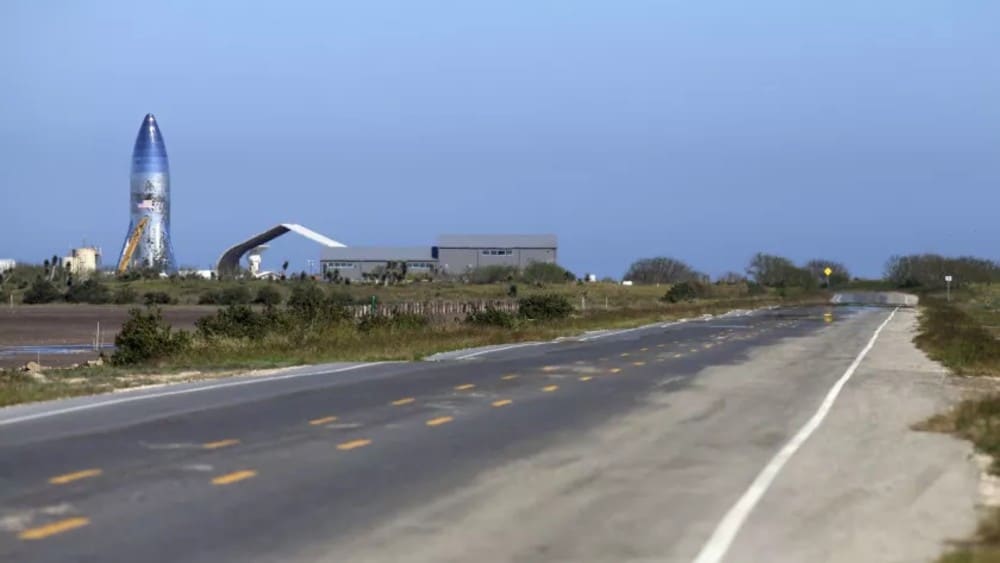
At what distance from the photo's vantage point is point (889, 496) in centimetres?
1212

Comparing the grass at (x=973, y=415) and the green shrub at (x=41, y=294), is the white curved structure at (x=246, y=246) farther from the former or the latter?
the grass at (x=973, y=415)

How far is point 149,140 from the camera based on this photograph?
112 m

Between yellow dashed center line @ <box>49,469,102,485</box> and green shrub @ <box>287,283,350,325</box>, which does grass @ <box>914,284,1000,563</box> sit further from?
green shrub @ <box>287,283,350,325</box>

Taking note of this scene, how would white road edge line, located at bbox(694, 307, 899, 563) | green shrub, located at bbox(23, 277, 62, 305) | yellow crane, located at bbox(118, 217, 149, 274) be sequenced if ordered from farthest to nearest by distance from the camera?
yellow crane, located at bbox(118, 217, 149, 274), green shrub, located at bbox(23, 277, 62, 305), white road edge line, located at bbox(694, 307, 899, 563)

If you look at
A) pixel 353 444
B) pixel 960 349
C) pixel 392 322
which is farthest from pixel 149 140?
pixel 353 444

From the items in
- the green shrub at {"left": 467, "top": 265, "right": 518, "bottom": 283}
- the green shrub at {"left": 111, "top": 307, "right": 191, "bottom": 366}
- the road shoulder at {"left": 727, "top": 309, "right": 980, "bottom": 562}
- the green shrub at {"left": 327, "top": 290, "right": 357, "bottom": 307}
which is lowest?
the road shoulder at {"left": 727, "top": 309, "right": 980, "bottom": 562}

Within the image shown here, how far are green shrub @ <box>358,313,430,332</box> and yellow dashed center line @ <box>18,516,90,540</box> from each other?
102ft

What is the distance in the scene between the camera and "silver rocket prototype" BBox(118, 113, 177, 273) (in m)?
112

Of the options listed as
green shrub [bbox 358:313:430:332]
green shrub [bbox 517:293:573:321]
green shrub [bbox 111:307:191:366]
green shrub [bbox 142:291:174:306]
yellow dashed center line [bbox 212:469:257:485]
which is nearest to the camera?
yellow dashed center line [bbox 212:469:257:485]

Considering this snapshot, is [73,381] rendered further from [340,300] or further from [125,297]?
[125,297]

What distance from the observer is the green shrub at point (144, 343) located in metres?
31.1

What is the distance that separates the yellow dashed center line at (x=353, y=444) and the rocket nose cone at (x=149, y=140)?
10138 centimetres

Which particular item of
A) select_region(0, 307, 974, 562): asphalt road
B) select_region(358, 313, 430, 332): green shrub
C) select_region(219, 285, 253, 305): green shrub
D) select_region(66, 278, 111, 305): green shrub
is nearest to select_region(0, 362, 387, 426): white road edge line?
select_region(0, 307, 974, 562): asphalt road

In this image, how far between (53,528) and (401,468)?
161 inches
